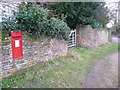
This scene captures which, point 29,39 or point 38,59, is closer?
point 29,39

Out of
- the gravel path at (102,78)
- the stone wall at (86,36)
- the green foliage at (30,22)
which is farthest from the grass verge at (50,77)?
the stone wall at (86,36)

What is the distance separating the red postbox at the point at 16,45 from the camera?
12.3 feet

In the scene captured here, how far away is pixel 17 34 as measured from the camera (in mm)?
3799

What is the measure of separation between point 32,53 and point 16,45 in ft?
2.62

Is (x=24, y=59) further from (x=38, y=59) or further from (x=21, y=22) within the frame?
(x=21, y=22)

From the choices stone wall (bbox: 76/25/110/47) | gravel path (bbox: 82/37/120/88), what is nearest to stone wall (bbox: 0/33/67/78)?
gravel path (bbox: 82/37/120/88)

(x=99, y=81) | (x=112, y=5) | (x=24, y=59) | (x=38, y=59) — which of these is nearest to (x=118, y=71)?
(x=99, y=81)

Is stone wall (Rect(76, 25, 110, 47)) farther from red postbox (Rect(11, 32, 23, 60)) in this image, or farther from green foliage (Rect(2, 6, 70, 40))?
red postbox (Rect(11, 32, 23, 60))

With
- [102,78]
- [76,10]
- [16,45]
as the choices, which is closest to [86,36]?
[76,10]

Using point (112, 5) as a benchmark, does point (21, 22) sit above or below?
below

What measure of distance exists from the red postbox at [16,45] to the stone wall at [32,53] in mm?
129

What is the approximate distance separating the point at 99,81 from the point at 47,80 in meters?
1.96

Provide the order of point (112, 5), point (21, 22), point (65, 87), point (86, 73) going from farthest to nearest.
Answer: point (112, 5) → point (86, 73) → point (21, 22) → point (65, 87)

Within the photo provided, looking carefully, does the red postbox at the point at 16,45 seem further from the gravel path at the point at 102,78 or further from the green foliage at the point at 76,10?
the green foliage at the point at 76,10
